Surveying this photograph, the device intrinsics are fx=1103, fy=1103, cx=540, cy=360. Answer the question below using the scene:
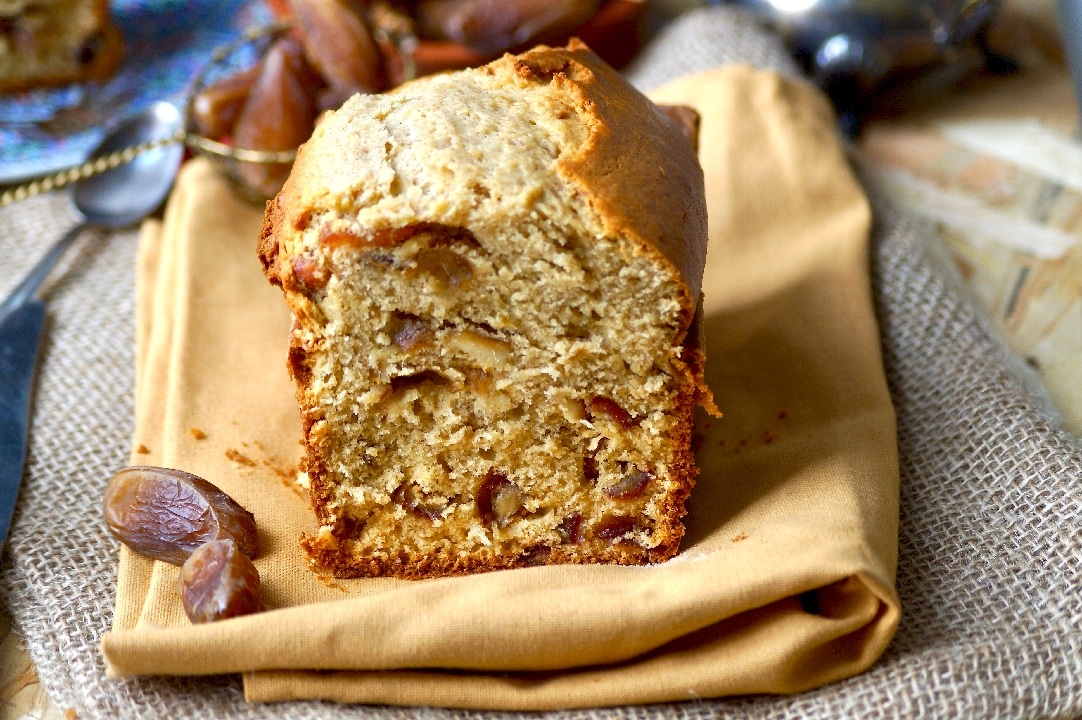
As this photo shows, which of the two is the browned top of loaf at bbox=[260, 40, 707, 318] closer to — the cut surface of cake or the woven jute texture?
the woven jute texture

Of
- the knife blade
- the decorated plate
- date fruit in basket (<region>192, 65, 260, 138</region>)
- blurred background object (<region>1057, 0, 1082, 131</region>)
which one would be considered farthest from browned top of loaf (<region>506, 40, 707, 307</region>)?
the decorated plate

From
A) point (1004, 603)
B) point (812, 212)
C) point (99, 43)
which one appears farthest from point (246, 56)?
point (1004, 603)

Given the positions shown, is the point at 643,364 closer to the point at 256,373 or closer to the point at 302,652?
the point at 302,652

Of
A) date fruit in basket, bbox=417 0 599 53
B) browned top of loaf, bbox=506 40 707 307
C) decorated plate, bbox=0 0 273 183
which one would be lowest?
decorated plate, bbox=0 0 273 183

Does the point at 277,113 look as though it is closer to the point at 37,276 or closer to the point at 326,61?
the point at 326,61

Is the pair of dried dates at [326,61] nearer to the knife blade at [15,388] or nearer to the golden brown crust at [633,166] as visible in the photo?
the knife blade at [15,388]

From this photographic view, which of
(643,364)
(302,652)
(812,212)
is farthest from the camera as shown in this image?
(812,212)

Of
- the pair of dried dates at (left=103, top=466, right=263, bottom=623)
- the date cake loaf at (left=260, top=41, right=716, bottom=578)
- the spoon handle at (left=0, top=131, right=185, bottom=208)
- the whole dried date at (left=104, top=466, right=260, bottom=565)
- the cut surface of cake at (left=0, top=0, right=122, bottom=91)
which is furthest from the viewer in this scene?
the cut surface of cake at (left=0, top=0, right=122, bottom=91)
